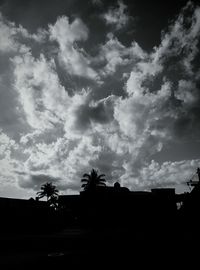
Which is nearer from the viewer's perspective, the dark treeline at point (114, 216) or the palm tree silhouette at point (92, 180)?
the dark treeline at point (114, 216)

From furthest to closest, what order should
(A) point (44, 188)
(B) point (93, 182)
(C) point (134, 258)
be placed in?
(A) point (44, 188), (B) point (93, 182), (C) point (134, 258)

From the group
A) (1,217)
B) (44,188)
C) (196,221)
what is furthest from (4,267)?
(44,188)

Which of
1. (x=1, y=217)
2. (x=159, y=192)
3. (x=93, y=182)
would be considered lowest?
(x=1, y=217)

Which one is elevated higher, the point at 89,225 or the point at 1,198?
the point at 1,198

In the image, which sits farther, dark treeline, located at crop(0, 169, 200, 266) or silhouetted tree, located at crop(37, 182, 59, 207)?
silhouetted tree, located at crop(37, 182, 59, 207)

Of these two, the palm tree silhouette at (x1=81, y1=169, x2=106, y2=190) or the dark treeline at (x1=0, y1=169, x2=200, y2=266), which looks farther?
the palm tree silhouette at (x1=81, y1=169, x2=106, y2=190)

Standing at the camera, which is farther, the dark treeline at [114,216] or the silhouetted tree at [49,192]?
the silhouetted tree at [49,192]

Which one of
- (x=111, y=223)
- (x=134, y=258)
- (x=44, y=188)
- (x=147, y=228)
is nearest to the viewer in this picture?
(x=134, y=258)

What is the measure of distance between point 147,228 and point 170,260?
17406 millimetres

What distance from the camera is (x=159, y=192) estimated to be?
2614cm

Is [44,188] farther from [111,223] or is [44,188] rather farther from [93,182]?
[111,223]

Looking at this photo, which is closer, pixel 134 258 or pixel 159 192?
pixel 134 258

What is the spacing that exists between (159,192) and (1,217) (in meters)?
22.5

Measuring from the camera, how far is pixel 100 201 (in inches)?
1045
